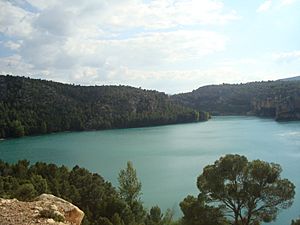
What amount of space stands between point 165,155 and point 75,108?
213ft

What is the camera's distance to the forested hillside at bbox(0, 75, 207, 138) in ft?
351

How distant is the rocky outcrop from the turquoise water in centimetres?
2101

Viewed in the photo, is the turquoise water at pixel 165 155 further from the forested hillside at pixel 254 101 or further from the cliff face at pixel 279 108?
the forested hillside at pixel 254 101


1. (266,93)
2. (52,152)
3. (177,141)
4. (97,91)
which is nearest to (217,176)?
(52,152)

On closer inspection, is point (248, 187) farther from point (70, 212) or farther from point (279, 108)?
point (279, 108)

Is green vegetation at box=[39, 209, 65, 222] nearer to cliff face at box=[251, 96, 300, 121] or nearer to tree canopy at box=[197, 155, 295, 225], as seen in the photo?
tree canopy at box=[197, 155, 295, 225]

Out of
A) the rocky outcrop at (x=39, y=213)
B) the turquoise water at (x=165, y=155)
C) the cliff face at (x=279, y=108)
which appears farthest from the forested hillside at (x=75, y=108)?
the rocky outcrop at (x=39, y=213)

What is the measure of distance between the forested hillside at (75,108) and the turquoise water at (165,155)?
864 inches

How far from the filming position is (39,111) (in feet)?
374

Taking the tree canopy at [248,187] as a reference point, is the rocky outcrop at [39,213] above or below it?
above

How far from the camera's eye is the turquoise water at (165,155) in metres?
39.0

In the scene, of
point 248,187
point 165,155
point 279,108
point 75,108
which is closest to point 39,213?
point 248,187

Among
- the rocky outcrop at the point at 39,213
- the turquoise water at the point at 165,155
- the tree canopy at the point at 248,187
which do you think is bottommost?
the turquoise water at the point at 165,155

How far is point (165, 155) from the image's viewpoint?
6431 cm
